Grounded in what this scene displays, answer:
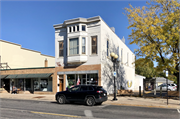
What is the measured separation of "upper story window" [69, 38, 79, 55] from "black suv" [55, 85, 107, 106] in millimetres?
8897

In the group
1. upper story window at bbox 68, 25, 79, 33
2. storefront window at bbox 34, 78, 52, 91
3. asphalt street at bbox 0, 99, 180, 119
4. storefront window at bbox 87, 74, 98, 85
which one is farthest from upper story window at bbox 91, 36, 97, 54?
asphalt street at bbox 0, 99, 180, 119

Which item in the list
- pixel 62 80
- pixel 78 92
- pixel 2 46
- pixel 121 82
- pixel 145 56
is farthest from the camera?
pixel 2 46

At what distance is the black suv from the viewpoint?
44.1 feet

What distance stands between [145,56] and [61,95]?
1029 centimetres

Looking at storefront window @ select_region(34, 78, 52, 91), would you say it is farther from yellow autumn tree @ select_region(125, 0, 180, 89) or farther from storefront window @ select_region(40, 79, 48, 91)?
yellow autumn tree @ select_region(125, 0, 180, 89)

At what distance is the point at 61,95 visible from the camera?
14781 mm

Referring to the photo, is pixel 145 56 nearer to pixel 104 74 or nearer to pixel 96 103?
pixel 104 74

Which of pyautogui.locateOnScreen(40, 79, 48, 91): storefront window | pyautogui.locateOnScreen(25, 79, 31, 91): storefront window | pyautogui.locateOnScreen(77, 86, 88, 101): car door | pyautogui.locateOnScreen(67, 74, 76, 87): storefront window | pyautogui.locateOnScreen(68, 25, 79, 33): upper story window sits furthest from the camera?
pyautogui.locateOnScreen(25, 79, 31, 91): storefront window

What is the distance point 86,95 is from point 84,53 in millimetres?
9433

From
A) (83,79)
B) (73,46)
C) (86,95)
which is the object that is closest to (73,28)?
(73,46)

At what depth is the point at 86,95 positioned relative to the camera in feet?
45.0

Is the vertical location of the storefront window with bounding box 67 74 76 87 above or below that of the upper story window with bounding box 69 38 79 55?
below

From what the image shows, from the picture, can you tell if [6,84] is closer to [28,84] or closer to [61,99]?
[28,84]

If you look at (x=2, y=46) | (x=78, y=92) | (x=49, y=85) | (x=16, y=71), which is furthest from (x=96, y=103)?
(x=2, y=46)
